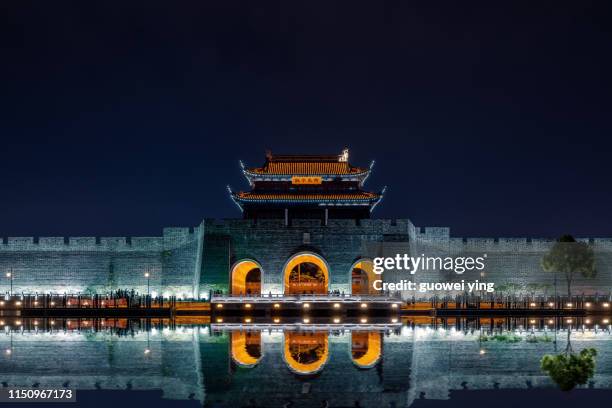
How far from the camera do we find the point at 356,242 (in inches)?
1078

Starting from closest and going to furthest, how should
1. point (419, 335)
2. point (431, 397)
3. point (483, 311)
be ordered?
1. point (431, 397)
2. point (419, 335)
3. point (483, 311)

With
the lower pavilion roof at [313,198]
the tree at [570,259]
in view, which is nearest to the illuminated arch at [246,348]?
the lower pavilion roof at [313,198]

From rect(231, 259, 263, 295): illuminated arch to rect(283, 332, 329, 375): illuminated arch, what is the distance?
9.72 meters

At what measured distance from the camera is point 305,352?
1367 cm

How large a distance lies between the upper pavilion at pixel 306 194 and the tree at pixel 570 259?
20.6 ft

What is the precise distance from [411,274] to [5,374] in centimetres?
1745

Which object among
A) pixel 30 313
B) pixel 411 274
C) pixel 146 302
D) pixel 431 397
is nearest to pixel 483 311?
pixel 411 274

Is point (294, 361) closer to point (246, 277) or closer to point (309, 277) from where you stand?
point (309, 277)

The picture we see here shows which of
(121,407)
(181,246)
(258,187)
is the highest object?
(258,187)

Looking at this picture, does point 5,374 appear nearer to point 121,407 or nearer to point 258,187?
point 121,407

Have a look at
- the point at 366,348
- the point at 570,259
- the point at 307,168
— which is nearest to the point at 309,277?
the point at 307,168

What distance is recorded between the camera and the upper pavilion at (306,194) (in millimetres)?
28172

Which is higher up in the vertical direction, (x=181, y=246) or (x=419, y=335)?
(x=181, y=246)

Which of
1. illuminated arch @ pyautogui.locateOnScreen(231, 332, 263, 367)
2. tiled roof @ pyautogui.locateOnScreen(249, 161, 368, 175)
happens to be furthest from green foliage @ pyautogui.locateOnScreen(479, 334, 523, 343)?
tiled roof @ pyautogui.locateOnScreen(249, 161, 368, 175)
